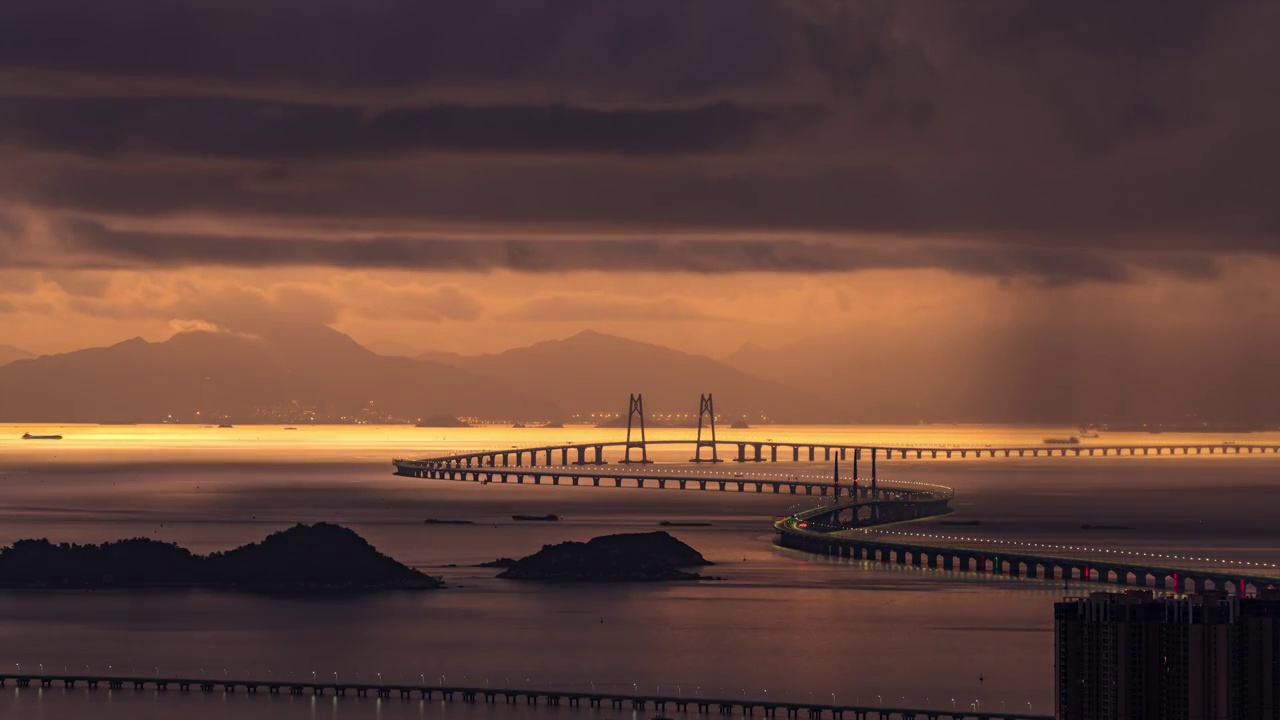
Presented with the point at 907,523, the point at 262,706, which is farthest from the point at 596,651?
the point at 907,523

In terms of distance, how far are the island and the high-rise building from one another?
69944mm

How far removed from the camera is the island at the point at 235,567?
135875 millimetres

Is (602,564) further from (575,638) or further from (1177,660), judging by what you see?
(1177,660)

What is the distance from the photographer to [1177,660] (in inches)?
2739

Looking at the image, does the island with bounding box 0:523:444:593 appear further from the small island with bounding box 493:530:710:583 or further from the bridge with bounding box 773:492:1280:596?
the bridge with bounding box 773:492:1280:596

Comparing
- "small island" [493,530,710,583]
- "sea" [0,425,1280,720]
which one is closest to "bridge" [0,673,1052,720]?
"sea" [0,425,1280,720]

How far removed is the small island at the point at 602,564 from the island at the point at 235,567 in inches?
324

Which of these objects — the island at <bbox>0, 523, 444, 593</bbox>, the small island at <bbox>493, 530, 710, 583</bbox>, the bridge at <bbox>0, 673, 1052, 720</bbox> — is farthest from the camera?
the small island at <bbox>493, 530, 710, 583</bbox>

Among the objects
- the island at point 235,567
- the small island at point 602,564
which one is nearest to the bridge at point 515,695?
the island at point 235,567

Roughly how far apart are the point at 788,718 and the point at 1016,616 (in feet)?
116

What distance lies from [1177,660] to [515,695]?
32.6 m

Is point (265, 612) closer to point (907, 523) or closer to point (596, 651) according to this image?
point (596, 651)

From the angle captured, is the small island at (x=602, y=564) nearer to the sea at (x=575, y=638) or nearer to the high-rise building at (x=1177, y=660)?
the sea at (x=575, y=638)

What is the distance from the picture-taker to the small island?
141 metres
